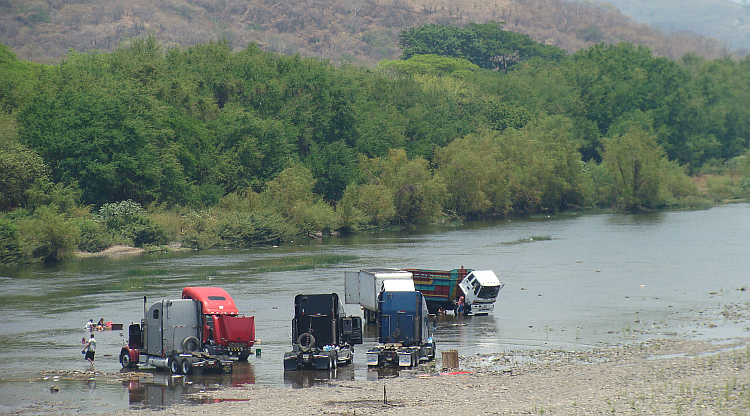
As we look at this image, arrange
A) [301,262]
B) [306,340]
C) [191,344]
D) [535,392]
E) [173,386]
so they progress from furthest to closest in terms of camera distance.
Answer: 1. [301,262]
2. [306,340]
3. [191,344]
4. [173,386]
5. [535,392]

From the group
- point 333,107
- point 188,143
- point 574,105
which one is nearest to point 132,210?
point 188,143

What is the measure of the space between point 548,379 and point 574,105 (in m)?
127

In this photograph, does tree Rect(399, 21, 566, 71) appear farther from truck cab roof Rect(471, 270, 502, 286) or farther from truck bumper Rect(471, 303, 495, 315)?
truck bumper Rect(471, 303, 495, 315)

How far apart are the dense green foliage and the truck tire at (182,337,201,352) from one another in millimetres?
36728

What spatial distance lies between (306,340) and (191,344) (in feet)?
12.9

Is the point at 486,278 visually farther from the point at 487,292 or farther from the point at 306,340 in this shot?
the point at 306,340

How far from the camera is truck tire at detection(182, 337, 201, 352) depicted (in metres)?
30.6

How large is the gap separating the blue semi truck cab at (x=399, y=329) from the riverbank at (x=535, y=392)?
1328 millimetres

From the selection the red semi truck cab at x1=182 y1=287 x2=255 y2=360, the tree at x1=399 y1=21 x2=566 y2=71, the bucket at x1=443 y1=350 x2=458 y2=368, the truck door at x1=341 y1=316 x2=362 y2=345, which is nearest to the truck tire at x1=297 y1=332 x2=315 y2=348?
the truck door at x1=341 y1=316 x2=362 y2=345

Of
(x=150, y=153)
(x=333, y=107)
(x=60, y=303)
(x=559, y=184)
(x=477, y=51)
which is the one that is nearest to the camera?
(x=60, y=303)

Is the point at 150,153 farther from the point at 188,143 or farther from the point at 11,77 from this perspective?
the point at 11,77

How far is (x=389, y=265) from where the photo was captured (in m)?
59.3

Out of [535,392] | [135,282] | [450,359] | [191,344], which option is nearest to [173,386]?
[191,344]

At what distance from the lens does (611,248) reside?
7144 centimetres
